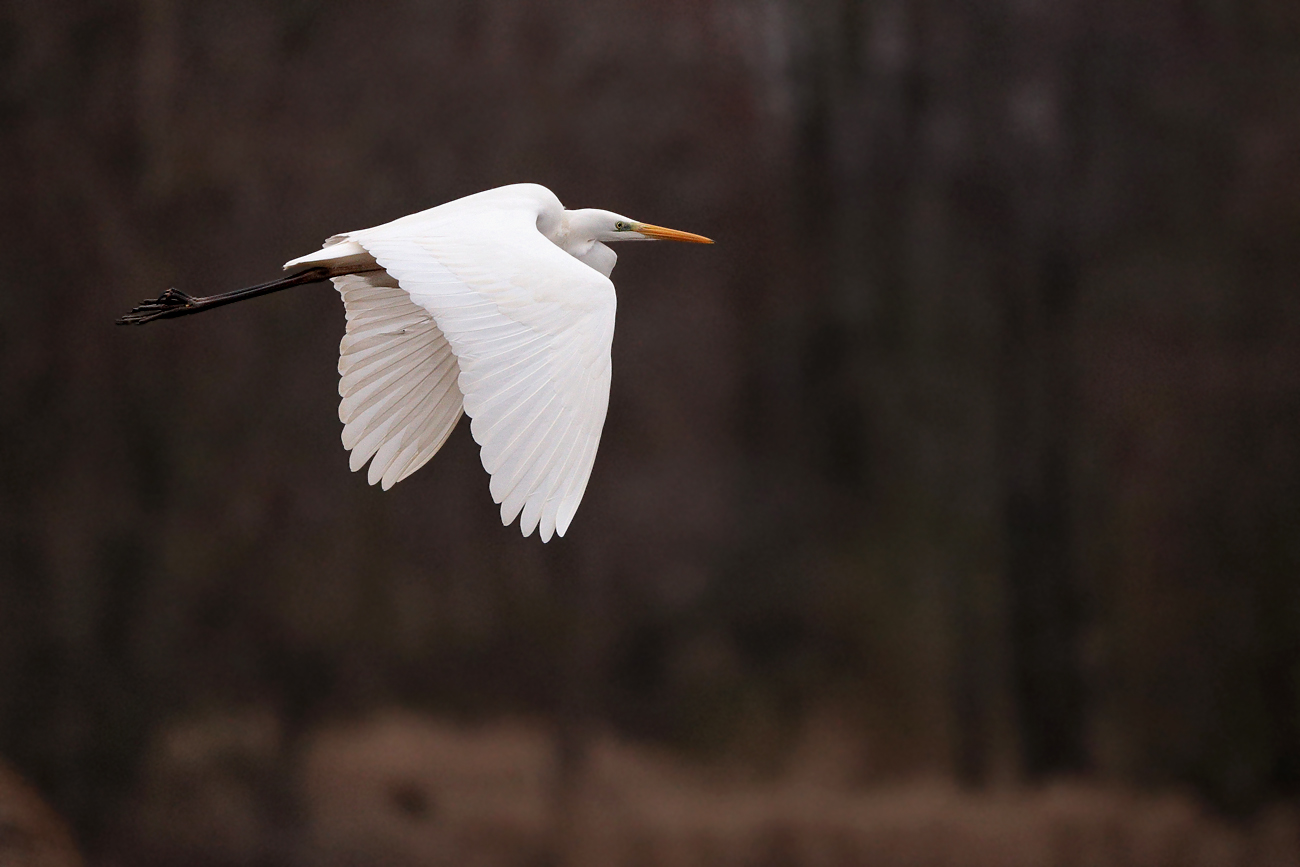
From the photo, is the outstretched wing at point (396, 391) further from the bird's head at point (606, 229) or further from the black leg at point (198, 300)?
the bird's head at point (606, 229)

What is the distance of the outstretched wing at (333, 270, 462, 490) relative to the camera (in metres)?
1.64

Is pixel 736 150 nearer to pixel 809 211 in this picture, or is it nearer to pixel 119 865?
pixel 809 211

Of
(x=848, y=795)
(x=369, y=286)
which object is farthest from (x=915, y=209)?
(x=369, y=286)

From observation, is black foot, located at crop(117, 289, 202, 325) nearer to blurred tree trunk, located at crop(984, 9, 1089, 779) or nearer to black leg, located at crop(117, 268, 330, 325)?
black leg, located at crop(117, 268, 330, 325)

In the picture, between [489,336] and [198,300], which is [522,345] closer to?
[489,336]

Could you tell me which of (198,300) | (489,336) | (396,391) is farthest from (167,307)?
(489,336)

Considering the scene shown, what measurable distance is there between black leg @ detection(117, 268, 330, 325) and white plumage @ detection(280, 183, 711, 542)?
0.07 feet

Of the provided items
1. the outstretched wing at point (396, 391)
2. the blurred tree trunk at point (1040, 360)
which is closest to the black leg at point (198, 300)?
the outstretched wing at point (396, 391)

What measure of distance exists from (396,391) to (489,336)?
476 millimetres

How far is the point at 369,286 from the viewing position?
177 centimetres

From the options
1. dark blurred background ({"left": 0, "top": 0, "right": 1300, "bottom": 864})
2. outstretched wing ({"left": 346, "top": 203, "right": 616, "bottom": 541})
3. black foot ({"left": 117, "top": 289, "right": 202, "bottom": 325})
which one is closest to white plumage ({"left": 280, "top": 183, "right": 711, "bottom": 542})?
outstretched wing ({"left": 346, "top": 203, "right": 616, "bottom": 541})

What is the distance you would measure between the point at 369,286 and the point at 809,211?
1.67 metres

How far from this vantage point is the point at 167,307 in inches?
69.2

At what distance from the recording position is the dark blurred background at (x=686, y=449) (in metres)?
3.04
